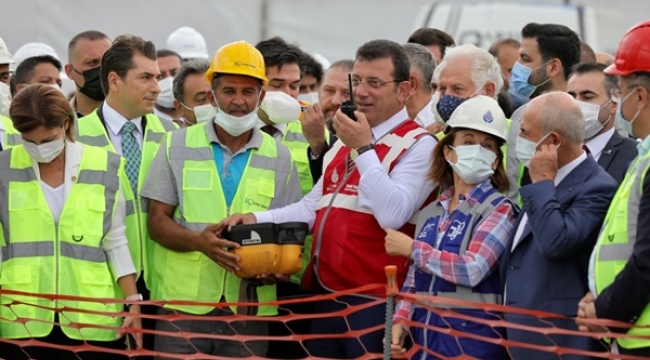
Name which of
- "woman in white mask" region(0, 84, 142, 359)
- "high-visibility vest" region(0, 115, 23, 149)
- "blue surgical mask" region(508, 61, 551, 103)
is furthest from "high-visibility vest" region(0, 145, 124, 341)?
"blue surgical mask" region(508, 61, 551, 103)

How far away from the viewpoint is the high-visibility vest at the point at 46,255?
6543 millimetres

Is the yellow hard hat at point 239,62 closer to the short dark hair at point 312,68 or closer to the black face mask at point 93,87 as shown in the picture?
the black face mask at point 93,87

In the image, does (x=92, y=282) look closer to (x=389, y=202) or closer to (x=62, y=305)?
(x=62, y=305)

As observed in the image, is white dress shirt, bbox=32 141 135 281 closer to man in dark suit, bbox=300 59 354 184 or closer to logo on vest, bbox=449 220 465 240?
man in dark suit, bbox=300 59 354 184

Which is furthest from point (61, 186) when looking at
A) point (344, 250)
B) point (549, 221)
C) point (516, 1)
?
point (516, 1)

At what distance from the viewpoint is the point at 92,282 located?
6629 mm

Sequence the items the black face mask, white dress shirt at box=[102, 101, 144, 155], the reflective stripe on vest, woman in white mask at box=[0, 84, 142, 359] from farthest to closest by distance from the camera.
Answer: the black face mask < white dress shirt at box=[102, 101, 144, 155] < woman in white mask at box=[0, 84, 142, 359] < the reflective stripe on vest

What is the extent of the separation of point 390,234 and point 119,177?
1450 millimetres

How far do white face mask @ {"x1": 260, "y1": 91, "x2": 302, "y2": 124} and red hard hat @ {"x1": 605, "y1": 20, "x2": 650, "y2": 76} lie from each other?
2342 mm

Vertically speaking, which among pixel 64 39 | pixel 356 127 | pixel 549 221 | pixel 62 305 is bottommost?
pixel 62 305

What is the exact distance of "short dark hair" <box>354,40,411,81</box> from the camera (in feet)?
22.6

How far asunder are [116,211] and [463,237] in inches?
69.9

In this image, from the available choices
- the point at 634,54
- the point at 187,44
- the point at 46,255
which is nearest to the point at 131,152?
the point at 46,255

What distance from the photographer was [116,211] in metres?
6.81
